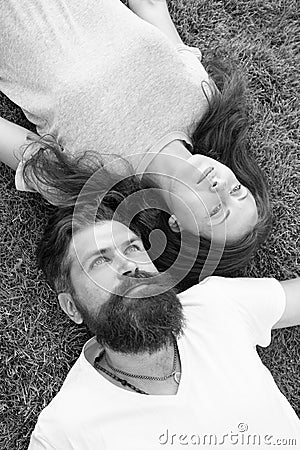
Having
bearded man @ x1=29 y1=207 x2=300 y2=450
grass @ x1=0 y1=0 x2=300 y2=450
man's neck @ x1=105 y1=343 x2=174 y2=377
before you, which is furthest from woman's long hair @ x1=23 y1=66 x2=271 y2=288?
man's neck @ x1=105 y1=343 x2=174 y2=377

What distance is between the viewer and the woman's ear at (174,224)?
2.29 metres

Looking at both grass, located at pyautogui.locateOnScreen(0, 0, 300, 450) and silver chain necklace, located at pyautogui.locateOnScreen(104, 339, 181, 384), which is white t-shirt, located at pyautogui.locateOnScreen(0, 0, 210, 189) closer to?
grass, located at pyautogui.locateOnScreen(0, 0, 300, 450)

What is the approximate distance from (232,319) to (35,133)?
106 cm

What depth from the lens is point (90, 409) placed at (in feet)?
6.79

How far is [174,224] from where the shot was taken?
7.57 ft

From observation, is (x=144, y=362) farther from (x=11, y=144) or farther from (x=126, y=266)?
(x=11, y=144)

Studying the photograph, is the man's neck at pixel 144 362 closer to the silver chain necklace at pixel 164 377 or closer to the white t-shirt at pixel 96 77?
the silver chain necklace at pixel 164 377

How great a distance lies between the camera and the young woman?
89.8 inches

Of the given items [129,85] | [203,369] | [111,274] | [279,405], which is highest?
[129,85]

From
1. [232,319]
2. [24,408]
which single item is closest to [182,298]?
[232,319]

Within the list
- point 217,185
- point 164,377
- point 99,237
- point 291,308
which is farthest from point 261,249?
point 99,237

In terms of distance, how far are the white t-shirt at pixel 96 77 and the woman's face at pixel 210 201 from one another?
0.21 metres

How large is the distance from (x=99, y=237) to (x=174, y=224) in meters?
0.38

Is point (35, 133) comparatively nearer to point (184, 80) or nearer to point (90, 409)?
point (184, 80)
